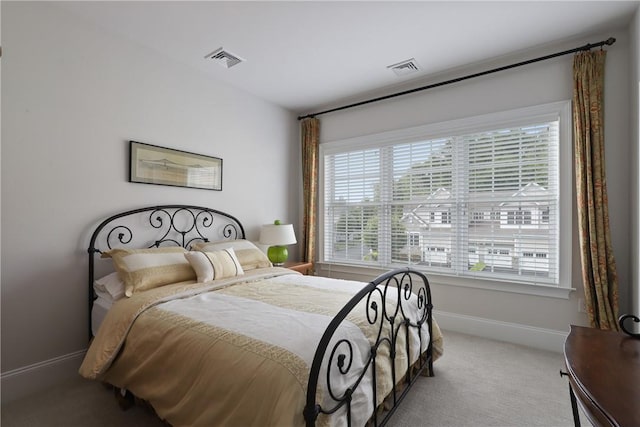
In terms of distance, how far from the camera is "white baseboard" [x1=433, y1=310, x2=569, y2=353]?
9.11 feet

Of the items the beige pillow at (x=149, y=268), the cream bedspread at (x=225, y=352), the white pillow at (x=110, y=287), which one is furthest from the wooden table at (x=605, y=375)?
the white pillow at (x=110, y=287)

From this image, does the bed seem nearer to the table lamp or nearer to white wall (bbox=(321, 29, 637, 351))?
the table lamp

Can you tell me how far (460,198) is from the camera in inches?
128

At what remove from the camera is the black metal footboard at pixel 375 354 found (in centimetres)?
119

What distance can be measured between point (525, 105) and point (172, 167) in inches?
133

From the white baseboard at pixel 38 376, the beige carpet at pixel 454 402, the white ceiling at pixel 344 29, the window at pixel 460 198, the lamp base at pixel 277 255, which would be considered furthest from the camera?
the lamp base at pixel 277 255

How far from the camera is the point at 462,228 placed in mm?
3248

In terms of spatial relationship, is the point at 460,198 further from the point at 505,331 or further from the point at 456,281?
the point at 505,331

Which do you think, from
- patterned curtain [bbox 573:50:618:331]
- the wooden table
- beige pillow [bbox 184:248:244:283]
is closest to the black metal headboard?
beige pillow [bbox 184:248:244:283]

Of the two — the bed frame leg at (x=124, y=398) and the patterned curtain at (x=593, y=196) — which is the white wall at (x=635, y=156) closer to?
the patterned curtain at (x=593, y=196)

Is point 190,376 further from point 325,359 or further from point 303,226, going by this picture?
point 303,226

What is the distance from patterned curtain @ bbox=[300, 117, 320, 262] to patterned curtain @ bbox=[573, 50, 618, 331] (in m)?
2.77

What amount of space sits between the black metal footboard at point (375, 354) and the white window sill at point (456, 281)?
1154 mm

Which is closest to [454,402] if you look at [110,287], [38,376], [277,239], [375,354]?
[375,354]
